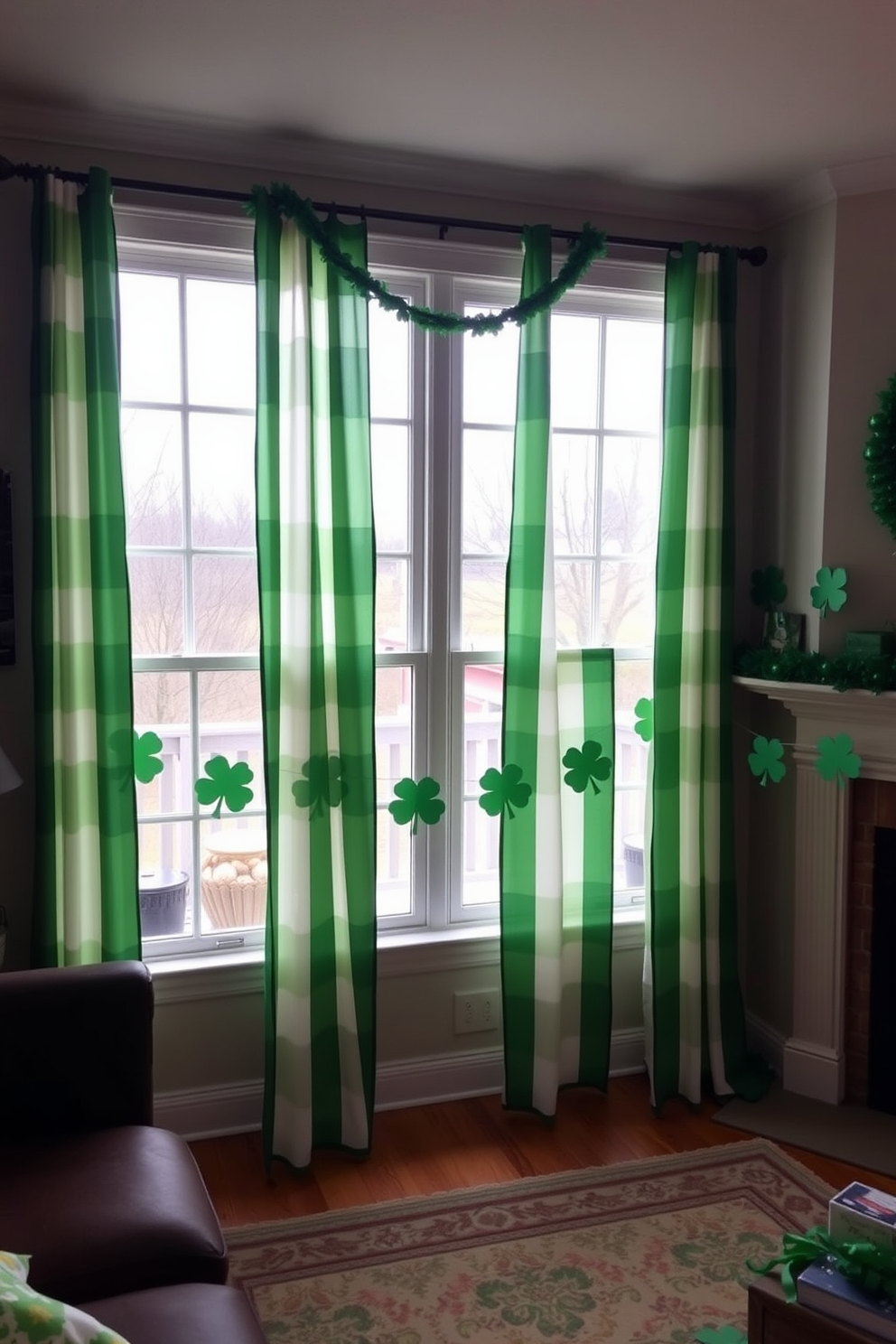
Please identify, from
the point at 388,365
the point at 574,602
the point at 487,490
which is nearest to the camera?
the point at 388,365

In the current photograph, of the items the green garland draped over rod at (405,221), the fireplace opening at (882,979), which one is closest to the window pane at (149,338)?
the green garland draped over rod at (405,221)

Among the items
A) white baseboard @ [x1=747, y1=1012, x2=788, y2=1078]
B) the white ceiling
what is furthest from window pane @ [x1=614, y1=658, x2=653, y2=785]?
the white ceiling

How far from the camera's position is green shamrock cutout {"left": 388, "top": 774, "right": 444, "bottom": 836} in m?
3.15

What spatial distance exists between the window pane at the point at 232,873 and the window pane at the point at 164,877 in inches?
1.9

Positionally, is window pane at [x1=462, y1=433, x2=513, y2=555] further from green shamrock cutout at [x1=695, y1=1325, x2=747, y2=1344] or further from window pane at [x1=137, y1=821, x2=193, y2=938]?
green shamrock cutout at [x1=695, y1=1325, x2=747, y2=1344]

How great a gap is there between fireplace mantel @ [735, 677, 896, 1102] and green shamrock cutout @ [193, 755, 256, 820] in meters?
1.46

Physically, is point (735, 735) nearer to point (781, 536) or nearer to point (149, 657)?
point (781, 536)

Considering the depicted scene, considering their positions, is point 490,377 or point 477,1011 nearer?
point 490,377

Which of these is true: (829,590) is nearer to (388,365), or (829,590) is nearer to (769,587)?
(769,587)

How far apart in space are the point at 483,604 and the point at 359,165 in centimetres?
124

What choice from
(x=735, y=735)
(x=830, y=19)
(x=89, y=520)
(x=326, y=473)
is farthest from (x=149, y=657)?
(x=830, y=19)

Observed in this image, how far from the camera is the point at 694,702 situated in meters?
3.28

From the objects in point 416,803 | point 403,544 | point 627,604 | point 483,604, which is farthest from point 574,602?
point 416,803

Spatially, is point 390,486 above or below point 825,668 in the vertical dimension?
above
